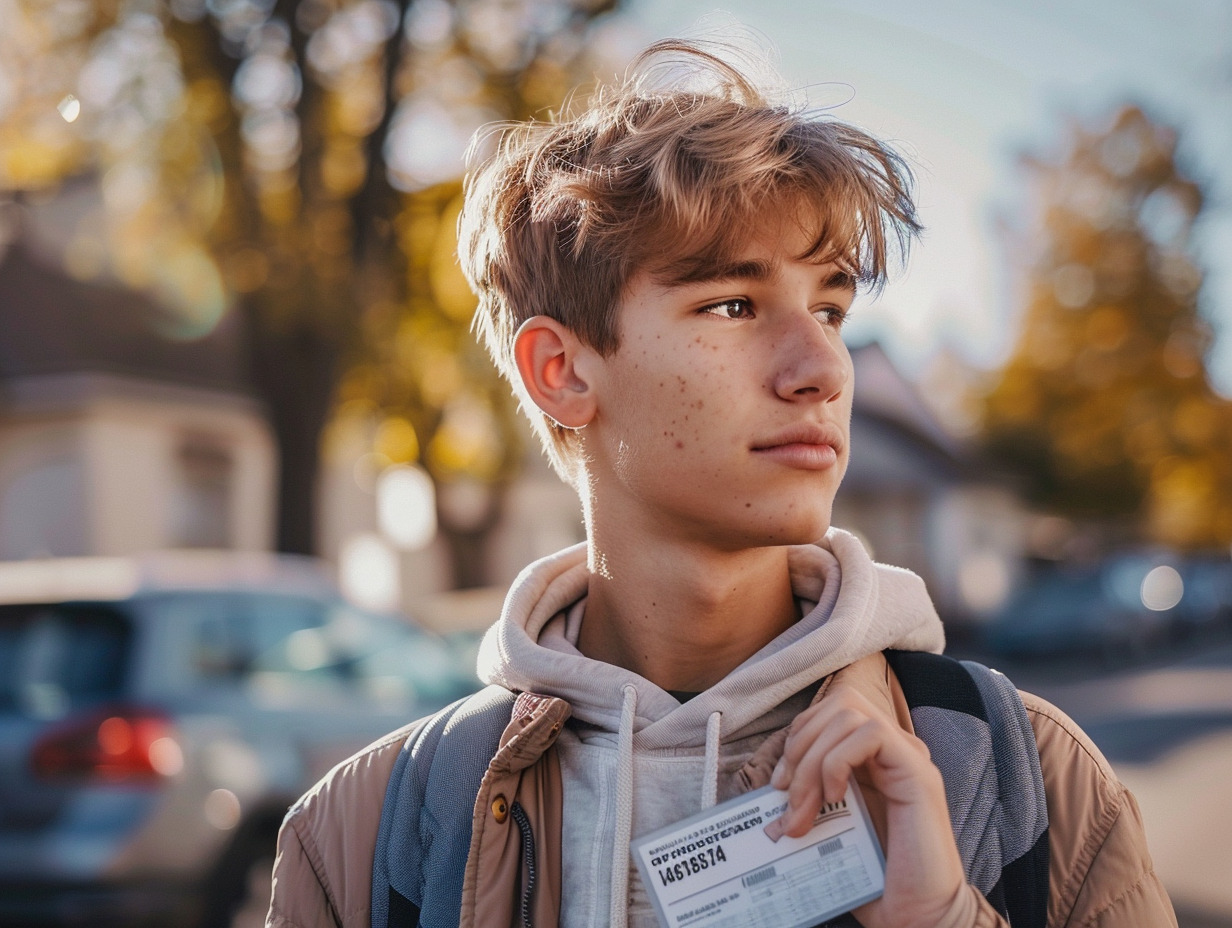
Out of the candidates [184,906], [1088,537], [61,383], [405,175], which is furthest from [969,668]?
[1088,537]

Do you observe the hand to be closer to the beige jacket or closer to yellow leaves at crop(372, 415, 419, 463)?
the beige jacket

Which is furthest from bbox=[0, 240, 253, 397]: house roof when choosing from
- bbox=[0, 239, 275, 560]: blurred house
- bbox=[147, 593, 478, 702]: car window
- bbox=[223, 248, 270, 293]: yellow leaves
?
bbox=[147, 593, 478, 702]: car window

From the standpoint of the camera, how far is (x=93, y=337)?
17656mm

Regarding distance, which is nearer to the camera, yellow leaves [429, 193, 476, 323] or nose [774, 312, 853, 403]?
nose [774, 312, 853, 403]

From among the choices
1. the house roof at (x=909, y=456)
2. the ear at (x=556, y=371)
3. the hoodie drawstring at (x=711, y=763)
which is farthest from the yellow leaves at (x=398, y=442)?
the hoodie drawstring at (x=711, y=763)

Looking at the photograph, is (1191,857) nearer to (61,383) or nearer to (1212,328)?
(61,383)

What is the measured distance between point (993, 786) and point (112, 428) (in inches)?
657

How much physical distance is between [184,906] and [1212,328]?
30601 mm

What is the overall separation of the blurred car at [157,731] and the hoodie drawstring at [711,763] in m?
3.86

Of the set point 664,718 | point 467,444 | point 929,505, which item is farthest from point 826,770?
point 929,505

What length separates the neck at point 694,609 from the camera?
1946mm

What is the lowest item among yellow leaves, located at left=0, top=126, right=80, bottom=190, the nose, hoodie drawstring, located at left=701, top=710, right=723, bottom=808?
hoodie drawstring, located at left=701, top=710, right=723, bottom=808

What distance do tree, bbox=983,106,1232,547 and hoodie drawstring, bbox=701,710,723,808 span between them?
31.3m

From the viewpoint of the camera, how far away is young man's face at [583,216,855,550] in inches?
71.1
